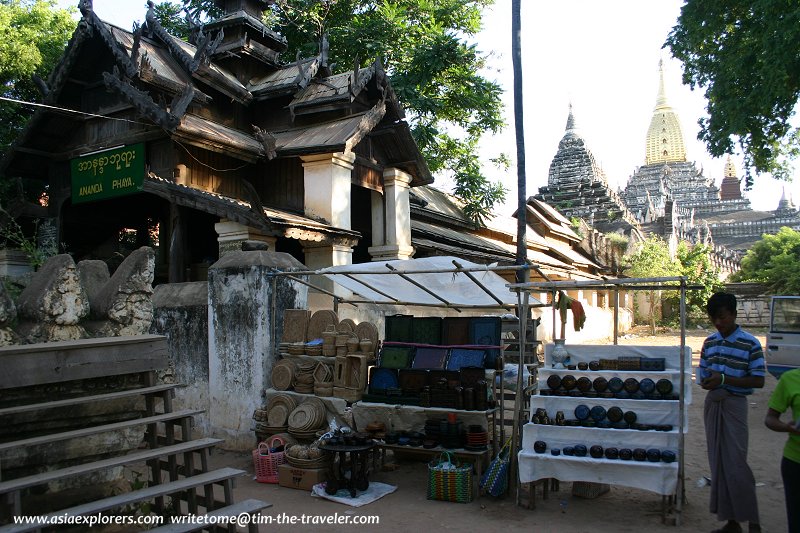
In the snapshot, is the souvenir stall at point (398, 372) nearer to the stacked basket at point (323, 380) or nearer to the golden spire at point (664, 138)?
the stacked basket at point (323, 380)

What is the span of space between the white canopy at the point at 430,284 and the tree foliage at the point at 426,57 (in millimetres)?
9059

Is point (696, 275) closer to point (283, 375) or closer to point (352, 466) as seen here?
point (283, 375)

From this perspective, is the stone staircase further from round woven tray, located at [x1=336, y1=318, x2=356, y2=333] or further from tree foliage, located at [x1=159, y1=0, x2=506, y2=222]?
tree foliage, located at [x1=159, y1=0, x2=506, y2=222]

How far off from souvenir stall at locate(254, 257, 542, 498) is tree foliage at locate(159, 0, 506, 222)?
30.5 ft

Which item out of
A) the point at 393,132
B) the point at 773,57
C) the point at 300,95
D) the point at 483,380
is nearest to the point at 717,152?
the point at 773,57

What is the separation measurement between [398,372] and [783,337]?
8.85 m

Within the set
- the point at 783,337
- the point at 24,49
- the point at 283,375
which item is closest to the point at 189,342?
the point at 283,375

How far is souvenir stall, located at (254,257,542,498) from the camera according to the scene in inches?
240

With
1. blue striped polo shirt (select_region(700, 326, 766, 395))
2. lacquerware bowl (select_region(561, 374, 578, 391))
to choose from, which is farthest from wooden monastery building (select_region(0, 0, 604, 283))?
blue striped polo shirt (select_region(700, 326, 766, 395))

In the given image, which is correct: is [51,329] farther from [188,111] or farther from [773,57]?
[773,57]

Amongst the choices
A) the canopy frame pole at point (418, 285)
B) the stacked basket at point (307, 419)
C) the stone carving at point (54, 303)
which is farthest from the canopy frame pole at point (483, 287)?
the stone carving at point (54, 303)

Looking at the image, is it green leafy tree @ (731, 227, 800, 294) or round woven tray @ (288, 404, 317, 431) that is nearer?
round woven tray @ (288, 404, 317, 431)

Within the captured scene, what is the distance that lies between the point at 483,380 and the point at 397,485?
1.40 m

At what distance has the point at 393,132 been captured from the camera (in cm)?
1253
